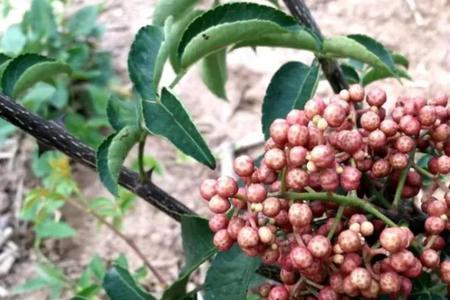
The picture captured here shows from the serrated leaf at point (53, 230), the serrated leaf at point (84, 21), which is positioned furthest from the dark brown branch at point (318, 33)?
the serrated leaf at point (84, 21)

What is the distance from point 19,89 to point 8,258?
3.76ft

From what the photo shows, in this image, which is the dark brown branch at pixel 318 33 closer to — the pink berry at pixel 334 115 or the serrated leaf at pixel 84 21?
the pink berry at pixel 334 115

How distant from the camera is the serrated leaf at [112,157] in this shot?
931 mm

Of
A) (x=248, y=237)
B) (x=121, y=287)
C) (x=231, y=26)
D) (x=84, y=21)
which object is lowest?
(x=84, y=21)

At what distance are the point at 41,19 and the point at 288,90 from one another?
Answer: 153 cm

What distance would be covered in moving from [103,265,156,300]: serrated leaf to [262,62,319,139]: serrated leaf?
0.28 metres

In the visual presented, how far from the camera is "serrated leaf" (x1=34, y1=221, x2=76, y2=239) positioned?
191cm

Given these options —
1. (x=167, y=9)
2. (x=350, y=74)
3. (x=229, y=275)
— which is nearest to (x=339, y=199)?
(x=229, y=275)

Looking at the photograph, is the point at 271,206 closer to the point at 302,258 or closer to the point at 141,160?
the point at 302,258

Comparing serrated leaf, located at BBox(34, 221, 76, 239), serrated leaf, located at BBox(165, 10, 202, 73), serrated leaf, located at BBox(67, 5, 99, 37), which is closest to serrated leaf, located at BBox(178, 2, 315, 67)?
serrated leaf, located at BBox(165, 10, 202, 73)

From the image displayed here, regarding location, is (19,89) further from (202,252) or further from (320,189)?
(320,189)

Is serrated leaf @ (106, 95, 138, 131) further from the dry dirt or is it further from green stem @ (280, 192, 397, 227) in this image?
the dry dirt

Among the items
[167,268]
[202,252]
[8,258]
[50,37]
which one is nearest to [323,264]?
[202,252]

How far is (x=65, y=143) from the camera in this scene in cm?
102
